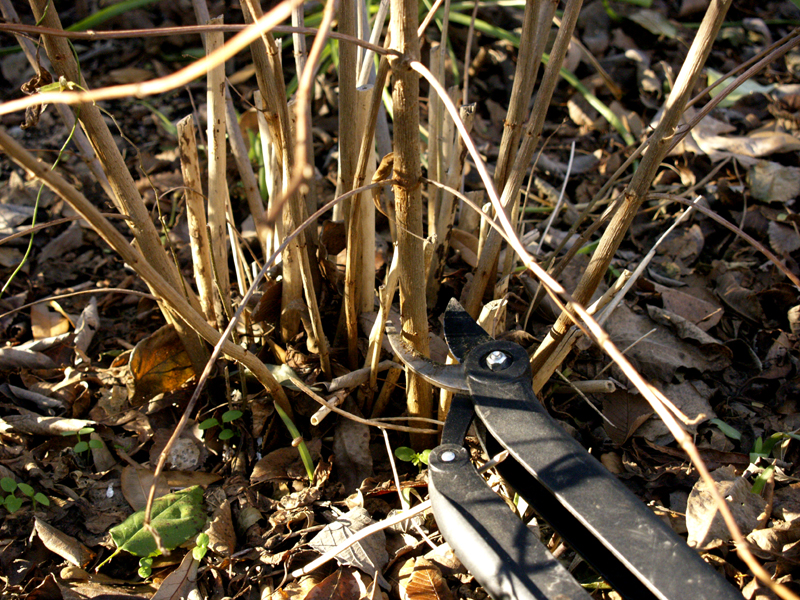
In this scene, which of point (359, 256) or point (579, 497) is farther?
point (359, 256)

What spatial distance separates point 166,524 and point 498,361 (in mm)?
755

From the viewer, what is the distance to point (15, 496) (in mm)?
1314

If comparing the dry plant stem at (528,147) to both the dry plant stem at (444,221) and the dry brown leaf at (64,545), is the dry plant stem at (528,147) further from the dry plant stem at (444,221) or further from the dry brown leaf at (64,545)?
the dry brown leaf at (64,545)

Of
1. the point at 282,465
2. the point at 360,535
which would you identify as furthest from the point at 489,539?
the point at 282,465

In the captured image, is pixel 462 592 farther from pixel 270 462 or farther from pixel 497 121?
pixel 497 121

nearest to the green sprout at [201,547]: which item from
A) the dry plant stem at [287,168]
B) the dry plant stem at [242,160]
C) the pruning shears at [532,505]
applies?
the dry plant stem at [287,168]

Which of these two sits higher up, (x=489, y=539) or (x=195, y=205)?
(x=195, y=205)

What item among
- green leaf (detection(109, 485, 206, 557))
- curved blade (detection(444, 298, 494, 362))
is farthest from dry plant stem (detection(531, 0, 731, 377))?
green leaf (detection(109, 485, 206, 557))

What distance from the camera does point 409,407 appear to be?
1271mm

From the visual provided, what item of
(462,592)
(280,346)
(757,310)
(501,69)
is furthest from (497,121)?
(462,592)

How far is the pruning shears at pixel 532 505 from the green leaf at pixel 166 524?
59 centimetres

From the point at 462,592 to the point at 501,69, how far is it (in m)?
2.19

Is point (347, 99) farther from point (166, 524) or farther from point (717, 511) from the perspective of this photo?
point (717, 511)

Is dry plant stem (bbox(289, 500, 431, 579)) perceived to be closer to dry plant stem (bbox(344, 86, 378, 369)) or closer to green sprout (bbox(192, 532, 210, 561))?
green sprout (bbox(192, 532, 210, 561))
